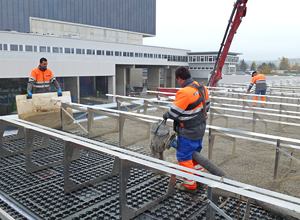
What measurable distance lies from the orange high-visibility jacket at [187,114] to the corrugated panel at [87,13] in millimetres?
34488

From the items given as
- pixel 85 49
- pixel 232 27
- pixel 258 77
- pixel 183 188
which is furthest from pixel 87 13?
pixel 183 188

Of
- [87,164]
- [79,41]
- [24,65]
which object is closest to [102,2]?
[79,41]

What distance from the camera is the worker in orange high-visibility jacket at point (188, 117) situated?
3.46 meters

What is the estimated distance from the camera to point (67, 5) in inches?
1479

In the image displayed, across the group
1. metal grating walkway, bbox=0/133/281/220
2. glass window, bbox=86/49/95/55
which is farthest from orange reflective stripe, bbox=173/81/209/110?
glass window, bbox=86/49/95/55

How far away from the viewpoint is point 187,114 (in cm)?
356

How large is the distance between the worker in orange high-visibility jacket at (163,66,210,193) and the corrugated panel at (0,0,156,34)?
113ft

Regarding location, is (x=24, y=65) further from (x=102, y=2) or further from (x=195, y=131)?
(x=102, y=2)

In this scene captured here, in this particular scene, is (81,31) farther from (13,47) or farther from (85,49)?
(13,47)

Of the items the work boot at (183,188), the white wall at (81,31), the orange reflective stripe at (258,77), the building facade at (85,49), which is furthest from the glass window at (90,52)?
the work boot at (183,188)

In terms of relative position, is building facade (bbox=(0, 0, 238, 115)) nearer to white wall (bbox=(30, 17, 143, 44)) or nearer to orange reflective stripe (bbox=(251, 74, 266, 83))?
white wall (bbox=(30, 17, 143, 44))

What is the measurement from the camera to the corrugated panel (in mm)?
32656

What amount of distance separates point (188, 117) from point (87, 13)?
4050 cm

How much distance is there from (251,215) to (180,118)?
1.38 metres
